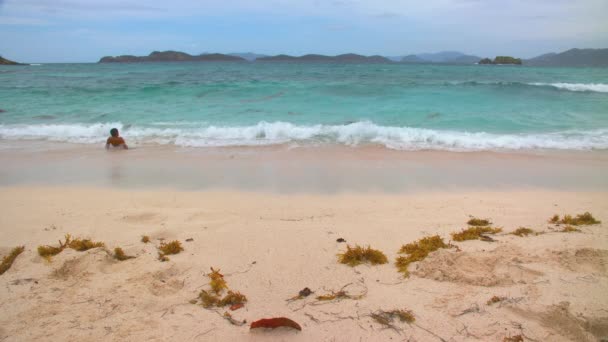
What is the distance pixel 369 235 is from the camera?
157 inches

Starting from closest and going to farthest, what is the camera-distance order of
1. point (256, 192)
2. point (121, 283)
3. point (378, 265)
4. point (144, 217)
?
1. point (121, 283)
2. point (378, 265)
3. point (144, 217)
4. point (256, 192)

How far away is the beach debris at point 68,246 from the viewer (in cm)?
342

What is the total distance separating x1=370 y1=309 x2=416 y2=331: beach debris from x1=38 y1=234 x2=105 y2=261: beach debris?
2622 mm

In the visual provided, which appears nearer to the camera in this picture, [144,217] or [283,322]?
[283,322]

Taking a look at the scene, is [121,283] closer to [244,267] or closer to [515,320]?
[244,267]

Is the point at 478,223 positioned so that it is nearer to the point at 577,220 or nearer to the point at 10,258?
the point at 577,220

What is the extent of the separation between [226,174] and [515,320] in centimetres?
497

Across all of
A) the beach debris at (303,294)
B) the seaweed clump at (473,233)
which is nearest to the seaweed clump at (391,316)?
the beach debris at (303,294)

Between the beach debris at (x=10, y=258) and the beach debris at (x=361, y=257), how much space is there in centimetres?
280

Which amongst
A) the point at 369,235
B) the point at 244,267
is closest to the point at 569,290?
the point at 369,235

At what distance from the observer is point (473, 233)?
3854mm

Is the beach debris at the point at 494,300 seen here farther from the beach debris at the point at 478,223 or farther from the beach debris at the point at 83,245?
the beach debris at the point at 83,245

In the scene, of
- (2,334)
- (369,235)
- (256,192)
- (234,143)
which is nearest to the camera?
(2,334)

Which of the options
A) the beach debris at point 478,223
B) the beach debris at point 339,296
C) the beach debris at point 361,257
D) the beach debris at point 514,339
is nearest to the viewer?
the beach debris at point 514,339
